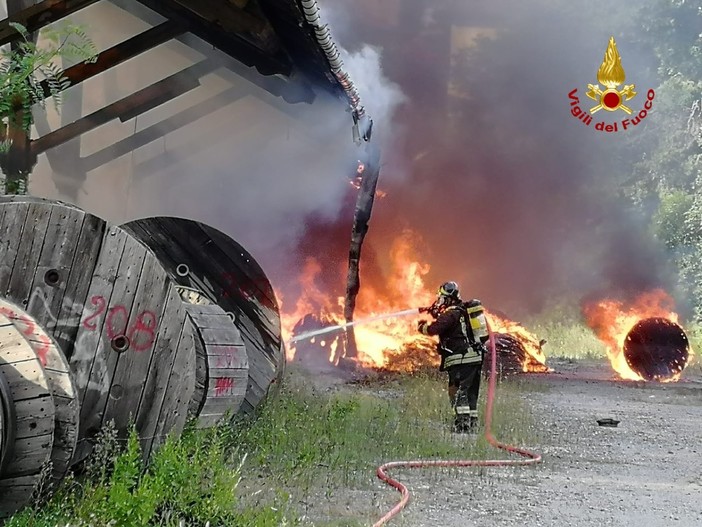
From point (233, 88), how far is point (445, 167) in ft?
19.7

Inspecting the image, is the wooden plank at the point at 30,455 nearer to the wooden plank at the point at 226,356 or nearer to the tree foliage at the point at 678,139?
the wooden plank at the point at 226,356

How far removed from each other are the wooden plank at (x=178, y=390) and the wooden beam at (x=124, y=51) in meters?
4.51

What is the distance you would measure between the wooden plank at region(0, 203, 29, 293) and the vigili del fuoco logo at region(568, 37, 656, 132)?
1375 centimetres

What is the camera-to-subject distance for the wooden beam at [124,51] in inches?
298

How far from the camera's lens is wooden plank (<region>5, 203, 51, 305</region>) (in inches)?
136

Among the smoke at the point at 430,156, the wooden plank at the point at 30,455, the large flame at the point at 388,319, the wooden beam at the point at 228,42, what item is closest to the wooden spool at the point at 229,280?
the wooden plank at the point at 30,455

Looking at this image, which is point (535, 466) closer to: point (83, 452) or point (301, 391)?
point (301, 391)

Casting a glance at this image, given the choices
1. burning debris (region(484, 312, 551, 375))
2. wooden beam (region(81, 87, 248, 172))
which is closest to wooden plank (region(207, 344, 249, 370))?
wooden beam (region(81, 87, 248, 172))

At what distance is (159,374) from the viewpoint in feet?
12.0

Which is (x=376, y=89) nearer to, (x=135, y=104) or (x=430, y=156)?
(x=430, y=156)

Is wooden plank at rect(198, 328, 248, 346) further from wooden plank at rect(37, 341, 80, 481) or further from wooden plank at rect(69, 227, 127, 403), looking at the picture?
wooden plank at rect(37, 341, 80, 481)

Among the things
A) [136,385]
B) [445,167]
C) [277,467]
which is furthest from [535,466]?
[445,167]

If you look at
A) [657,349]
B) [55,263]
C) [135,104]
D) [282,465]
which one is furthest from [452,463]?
[657,349]

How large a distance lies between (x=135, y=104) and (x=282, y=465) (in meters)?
5.24
